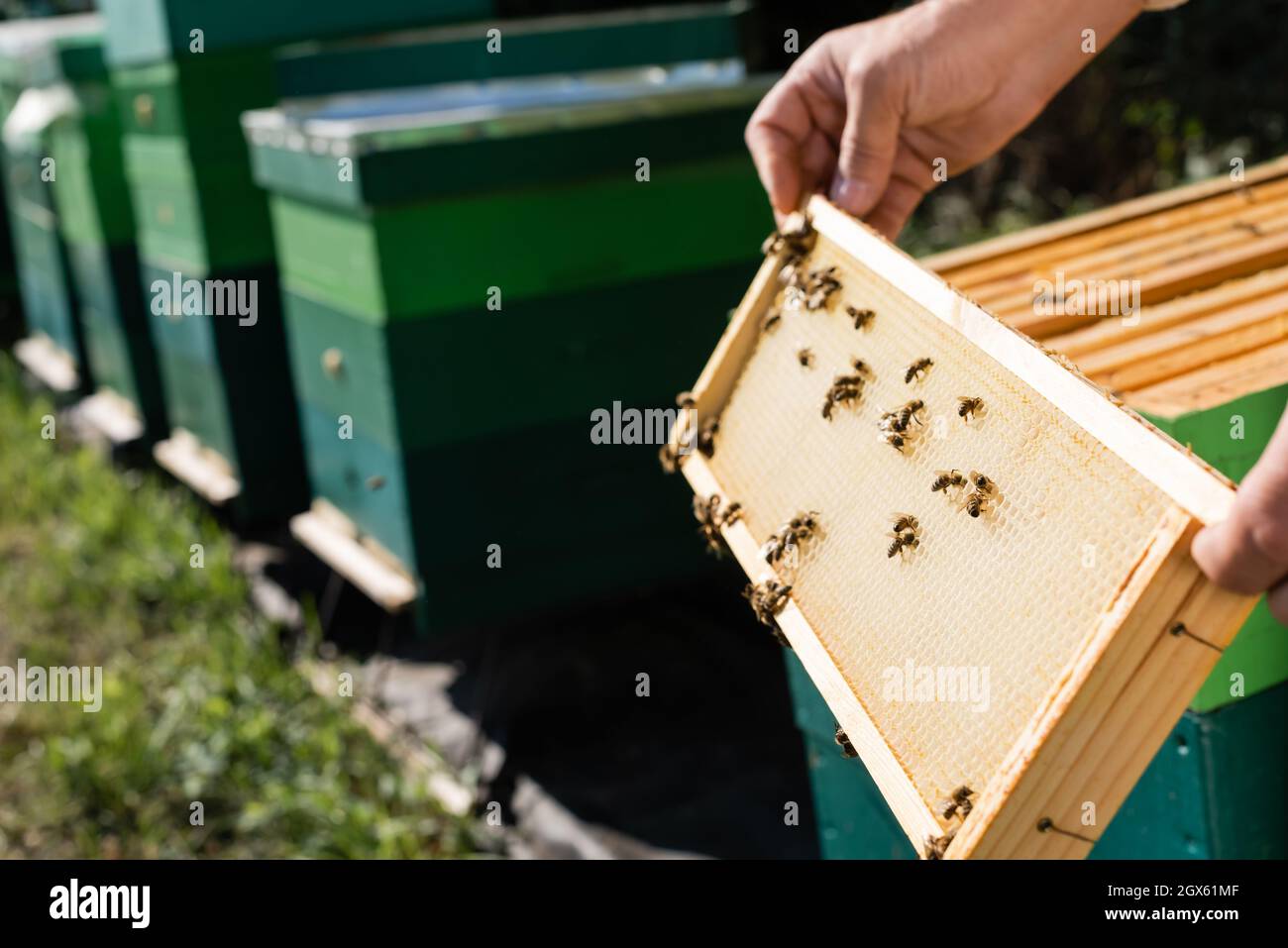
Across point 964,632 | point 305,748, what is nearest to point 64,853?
point 305,748

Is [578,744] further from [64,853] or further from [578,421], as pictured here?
[64,853]

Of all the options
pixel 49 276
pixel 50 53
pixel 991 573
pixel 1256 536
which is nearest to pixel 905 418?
pixel 991 573

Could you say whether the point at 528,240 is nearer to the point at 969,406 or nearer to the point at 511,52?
the point at 511,52

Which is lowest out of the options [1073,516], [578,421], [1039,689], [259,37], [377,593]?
[377,593]

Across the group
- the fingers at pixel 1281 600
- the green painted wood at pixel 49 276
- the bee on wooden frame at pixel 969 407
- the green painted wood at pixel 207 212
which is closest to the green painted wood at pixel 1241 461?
the bee on wooden frame at pixel 969 407

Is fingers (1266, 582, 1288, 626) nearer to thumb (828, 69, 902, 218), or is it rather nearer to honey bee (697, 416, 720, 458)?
honey bee (697, 416, 720, 458)

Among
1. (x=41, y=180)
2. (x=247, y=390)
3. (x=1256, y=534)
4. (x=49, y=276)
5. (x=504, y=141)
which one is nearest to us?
(x=1256, y=534)
